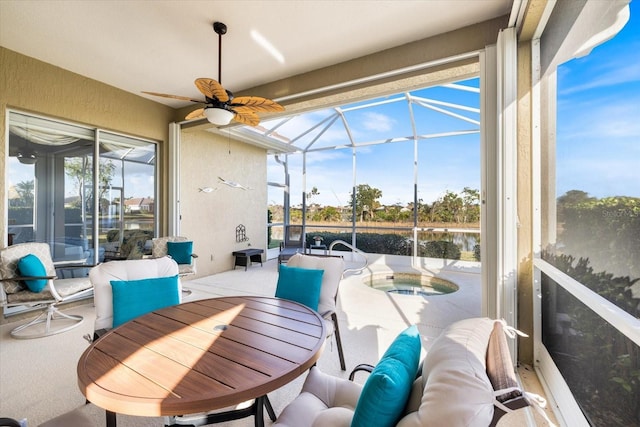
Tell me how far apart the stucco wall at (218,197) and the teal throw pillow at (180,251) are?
2.92 feet

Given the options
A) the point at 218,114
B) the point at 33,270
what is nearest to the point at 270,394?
the point at 218,114

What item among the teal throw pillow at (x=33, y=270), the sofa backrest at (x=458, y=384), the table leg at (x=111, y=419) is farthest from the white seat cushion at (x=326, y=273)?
the teal throw pillow at (x=33, y=270)

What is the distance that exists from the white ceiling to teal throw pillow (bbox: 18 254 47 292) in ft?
7.79

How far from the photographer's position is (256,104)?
9.21 feet

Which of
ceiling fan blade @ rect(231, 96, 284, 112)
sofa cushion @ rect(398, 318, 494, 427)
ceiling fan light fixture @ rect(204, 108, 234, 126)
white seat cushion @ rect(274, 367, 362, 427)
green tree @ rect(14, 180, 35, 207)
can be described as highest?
ceiling fan blade @ rect(231, 96, 284, 112)

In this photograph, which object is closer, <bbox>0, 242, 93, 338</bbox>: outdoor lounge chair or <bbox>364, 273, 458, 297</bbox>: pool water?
<bbox>0, 242, 93, 338</bbox>: outdoor lounge chair

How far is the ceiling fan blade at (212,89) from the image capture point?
241 cm

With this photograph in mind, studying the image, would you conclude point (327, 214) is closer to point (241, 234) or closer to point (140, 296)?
point (241, 234)

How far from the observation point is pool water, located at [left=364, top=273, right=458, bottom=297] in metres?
5.57

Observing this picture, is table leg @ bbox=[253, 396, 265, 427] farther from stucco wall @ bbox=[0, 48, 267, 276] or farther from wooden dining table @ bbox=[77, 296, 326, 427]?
stucco wall @ bbox=[0, 48, 267, 276]

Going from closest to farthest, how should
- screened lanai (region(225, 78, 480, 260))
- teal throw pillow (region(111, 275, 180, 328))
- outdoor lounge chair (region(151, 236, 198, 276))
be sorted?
teal throw pillow (region(111, 275, 180, 328)) < outdoor lounge chair (region(151, 236, 198, 276)) < screened lanai (region(225, 78, 480, 260))

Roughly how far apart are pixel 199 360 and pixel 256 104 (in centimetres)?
227

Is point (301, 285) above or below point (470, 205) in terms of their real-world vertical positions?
below

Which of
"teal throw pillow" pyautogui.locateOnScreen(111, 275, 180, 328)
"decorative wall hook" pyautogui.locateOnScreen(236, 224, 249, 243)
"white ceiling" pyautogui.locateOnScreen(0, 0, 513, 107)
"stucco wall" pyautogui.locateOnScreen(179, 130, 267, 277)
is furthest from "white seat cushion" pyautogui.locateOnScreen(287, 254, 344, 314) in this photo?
"decorative wall hook" pyautogui.locateOnScreen(236, 224, 249, 243)
